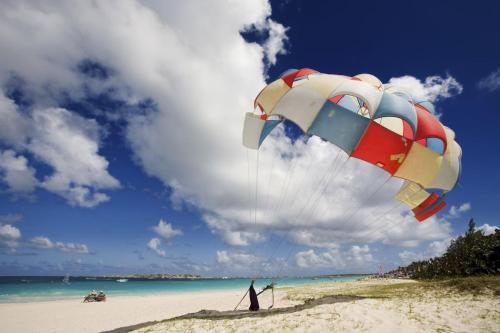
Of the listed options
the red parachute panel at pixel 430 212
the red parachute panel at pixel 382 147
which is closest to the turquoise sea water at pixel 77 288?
the red parachute panel at pixel 430 212

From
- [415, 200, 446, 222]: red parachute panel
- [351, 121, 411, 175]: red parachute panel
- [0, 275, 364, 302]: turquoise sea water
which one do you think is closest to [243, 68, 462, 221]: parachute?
[351, 121, 411, 175]: red parachute panel

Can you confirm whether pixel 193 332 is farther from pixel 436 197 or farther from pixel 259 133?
pixel 436 197

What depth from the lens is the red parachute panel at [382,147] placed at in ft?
32.7

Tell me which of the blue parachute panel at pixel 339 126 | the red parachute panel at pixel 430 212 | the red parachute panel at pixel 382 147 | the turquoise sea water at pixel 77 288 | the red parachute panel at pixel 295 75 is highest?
the red parachute panel at pixel 295 75

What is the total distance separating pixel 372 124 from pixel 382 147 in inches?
39.7

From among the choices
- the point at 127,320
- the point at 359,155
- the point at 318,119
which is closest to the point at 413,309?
the point at 359,155

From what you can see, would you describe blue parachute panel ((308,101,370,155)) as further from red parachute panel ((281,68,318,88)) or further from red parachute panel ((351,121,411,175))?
red parachute panel ((281,68,318,88))

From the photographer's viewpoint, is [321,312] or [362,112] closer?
[321,312]

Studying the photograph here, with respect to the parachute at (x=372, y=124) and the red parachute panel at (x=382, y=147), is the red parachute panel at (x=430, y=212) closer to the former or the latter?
the parachute at (x=372, y=124)

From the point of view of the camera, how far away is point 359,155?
418 inches

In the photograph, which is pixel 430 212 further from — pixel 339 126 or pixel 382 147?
pixel 339 126

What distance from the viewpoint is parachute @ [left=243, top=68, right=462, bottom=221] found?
9.42 metres

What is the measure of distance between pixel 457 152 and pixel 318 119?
216 inches

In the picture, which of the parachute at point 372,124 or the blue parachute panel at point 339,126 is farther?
the blue parachute panel at point 339,126
